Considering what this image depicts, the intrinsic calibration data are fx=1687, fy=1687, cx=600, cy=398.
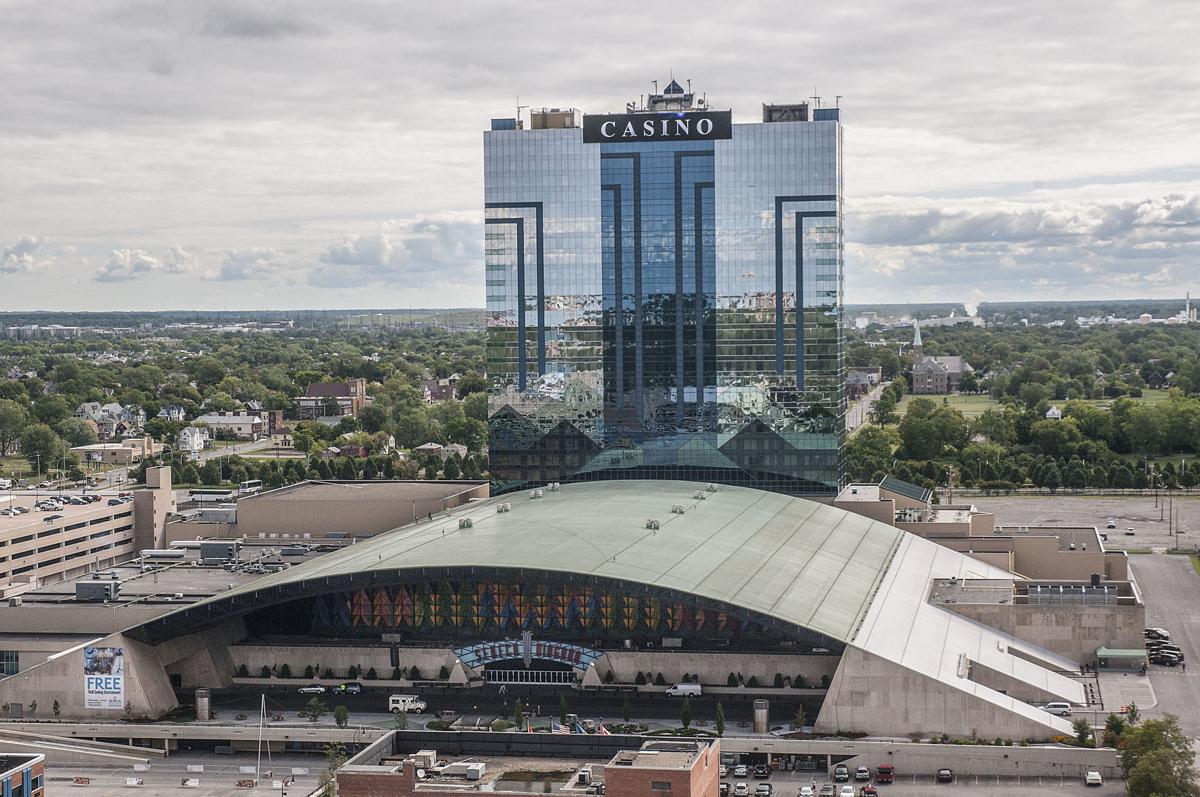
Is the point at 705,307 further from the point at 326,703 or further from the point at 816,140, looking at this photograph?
the point at 326,703

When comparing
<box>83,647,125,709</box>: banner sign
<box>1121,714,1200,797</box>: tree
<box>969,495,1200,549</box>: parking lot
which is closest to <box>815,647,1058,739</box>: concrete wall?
<box>1121,714,1200,797</box>: tree

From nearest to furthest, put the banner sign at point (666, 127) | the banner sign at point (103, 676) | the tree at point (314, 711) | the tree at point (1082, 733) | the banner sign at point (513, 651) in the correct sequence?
the tree at point (1082, 733) < the tree at point (314, 711) < the banner sign at point (103, 676) < the banner sign at point (513, 651) < the banner sign at point (666, 127)

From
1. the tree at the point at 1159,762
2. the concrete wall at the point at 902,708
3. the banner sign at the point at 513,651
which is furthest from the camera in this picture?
the banner sign at the point at 513,651

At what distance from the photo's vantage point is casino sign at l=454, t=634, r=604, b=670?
84.5 meters

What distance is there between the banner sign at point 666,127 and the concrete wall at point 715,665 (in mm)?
44131

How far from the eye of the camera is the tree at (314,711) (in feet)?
262

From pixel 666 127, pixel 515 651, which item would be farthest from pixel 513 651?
pixel 666 127

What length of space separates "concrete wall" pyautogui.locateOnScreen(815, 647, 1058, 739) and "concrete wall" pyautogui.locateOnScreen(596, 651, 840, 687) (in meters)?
5.50

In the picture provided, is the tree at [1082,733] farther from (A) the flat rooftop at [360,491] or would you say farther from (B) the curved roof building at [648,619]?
(A) the flat rooftop at [360,491]

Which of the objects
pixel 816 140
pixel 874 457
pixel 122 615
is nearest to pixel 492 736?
pixel 122 615

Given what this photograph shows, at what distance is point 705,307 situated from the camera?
11606 cm

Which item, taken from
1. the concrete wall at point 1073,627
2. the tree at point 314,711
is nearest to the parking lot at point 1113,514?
the concrete wall at point 1073,627

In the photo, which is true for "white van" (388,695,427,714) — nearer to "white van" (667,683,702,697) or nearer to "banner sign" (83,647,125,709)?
"white van" (667,683,702,697)

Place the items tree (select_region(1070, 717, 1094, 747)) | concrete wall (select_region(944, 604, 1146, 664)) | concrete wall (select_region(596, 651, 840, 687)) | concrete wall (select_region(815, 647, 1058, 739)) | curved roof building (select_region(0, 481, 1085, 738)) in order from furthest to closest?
concrete wall (select_region(944, 604, 1146, 664)), concrete wall (select_region(596, 651, 840, 687)), curved roof building (select_region(0, 481, 1085, 738)), concrete wall (select_region(815, 647, 1058, 739)), tree (select_region(1070, 717, 1094, 747))
